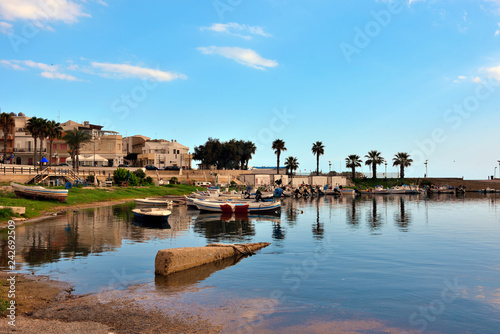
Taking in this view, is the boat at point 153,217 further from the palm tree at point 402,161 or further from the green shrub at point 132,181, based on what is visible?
the palm tree at point 402,161

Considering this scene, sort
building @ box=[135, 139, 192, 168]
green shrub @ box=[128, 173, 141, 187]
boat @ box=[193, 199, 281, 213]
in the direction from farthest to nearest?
building @ box=[135, 139, 192, 168], green shrub @ box=[128, 173, 141, 187], boat @ box=[193, 199, 281, 213]

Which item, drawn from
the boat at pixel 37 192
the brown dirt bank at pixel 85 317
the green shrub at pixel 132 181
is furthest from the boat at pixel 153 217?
the green shrub at pixel 132 181

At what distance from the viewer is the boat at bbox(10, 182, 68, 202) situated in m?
45.5

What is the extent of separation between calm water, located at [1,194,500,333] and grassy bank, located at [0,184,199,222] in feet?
19.3

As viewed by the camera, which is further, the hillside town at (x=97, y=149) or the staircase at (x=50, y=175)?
the hillside town at (x=97, y=149)

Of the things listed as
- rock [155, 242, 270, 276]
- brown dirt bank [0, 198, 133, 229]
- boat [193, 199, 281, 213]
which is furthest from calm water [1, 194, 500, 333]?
boat [193, 199, 281, 213]

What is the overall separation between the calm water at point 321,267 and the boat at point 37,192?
10345mm

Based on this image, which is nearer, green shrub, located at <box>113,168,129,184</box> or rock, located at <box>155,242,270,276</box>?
rock, located at <box>155,242,270,276</box>

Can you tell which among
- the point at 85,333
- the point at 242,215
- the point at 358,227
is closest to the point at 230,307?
the point at 85,333

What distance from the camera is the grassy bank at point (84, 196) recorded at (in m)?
40.7

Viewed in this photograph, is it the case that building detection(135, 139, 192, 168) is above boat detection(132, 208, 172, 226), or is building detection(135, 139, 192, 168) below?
above

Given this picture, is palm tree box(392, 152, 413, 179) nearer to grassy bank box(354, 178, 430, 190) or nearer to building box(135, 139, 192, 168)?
grassy bank box(354, 178, 430, 190)

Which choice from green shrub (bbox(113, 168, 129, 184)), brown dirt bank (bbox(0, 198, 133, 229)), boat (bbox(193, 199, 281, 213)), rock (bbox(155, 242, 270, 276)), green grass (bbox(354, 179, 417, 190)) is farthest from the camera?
green grass (bbox(354, 179, 417, 190))

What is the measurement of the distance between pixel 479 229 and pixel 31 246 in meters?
37.8
